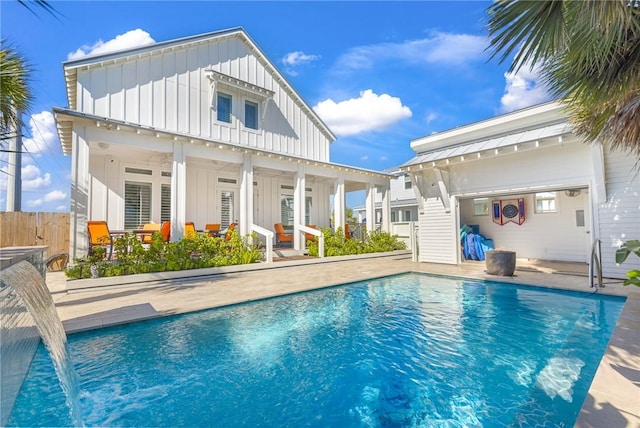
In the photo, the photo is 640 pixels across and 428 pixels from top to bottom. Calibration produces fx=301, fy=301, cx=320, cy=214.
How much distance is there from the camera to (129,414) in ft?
9.06

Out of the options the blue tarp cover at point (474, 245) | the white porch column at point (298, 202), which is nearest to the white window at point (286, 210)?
the white porch column at point (298, 202)

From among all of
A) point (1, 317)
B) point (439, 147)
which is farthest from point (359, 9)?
point (1, 317)

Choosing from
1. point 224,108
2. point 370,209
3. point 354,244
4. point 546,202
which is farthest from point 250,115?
point 546,202

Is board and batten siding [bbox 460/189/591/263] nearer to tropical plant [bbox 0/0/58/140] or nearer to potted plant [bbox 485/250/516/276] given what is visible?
potted plant [bbox 485/250/516/276]

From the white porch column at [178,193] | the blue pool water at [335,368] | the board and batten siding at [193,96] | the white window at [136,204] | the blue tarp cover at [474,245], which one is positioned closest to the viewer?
the blue pool water at [335,368]

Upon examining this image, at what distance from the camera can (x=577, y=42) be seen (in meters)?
2.63

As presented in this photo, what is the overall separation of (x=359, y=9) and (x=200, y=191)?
9066 mm

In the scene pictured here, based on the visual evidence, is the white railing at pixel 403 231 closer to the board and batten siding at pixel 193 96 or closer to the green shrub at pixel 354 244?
the green shrub at pixel 354 244

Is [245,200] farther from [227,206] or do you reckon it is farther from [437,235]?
[437,235]

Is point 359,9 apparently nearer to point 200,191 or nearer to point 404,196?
point 200,191

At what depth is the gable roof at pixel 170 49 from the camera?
30.6ft

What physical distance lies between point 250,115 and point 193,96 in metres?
2.52

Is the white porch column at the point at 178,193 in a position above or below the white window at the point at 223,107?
below

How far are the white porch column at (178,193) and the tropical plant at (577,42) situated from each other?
8827 millimetres
